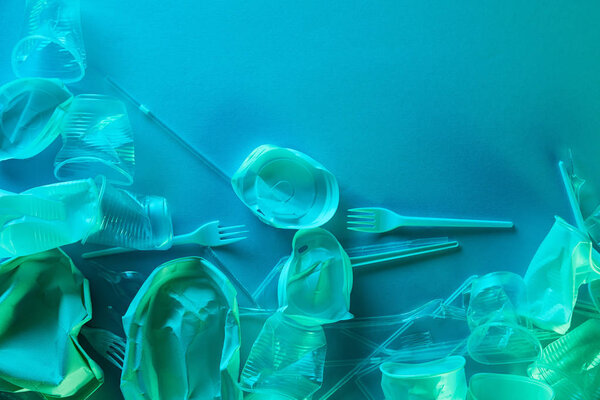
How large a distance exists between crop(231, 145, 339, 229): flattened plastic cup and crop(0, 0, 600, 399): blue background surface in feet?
0.16

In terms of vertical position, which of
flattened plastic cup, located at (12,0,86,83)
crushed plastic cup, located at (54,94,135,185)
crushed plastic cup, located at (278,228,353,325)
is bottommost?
crushed plastic cup, located at (278,228,353,325)

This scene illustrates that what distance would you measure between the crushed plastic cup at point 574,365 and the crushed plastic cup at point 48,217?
85 centimetres

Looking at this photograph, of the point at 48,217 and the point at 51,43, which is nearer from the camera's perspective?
the point at 48,217

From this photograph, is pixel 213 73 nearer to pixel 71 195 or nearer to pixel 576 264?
pixel 71 195

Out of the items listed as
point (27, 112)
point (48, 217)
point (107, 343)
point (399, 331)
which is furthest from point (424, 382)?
point (27, 112)

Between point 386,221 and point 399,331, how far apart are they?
209 mm

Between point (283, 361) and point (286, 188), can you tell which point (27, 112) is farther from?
point (283, 361)

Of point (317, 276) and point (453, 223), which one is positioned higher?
point (453, 223)

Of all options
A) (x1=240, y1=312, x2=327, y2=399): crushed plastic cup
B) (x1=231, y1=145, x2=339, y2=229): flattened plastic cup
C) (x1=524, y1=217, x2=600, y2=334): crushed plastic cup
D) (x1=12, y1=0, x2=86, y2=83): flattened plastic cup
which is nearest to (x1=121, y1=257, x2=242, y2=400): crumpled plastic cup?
(x1=240, y1=312, x2=327, y2=399): crushed plastic cup

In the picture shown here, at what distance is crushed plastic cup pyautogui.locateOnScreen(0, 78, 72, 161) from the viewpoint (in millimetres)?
939

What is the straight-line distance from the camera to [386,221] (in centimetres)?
102

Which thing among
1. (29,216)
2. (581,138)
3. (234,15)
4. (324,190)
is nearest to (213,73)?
(234,15)

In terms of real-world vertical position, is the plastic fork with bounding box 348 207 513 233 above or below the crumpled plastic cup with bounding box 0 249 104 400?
above

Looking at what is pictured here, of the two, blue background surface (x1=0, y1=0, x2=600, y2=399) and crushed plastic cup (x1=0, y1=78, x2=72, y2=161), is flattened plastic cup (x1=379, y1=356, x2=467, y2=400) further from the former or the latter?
crushed plastic cup (x1=0, y1=78, x2=72, y2=161)
